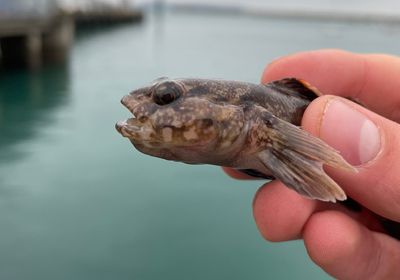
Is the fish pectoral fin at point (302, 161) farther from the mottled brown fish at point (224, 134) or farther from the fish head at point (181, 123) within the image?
the fish head at point (181, 123)

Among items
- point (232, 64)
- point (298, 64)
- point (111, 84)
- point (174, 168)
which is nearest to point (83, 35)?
point (232, 64)

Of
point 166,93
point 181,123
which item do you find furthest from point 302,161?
point 166,93

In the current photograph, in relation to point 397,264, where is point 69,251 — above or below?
below

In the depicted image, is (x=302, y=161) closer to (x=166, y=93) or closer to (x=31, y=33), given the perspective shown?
(x=166, y=93)

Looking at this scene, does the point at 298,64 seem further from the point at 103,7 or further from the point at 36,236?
the point at 103,7

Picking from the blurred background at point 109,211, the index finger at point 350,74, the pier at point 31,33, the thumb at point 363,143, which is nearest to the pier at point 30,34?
the pier at point 31,33

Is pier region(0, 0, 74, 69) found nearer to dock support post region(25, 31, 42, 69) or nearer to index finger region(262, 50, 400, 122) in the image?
dock support post region(25, 31, 42, 69)
